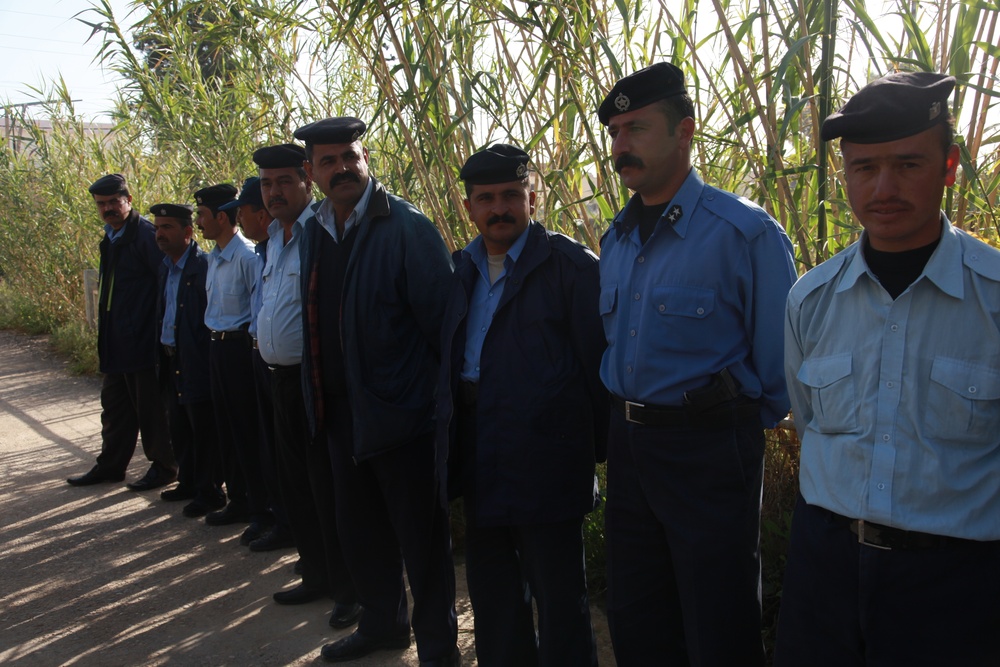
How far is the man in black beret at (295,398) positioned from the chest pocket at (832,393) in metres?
2.15

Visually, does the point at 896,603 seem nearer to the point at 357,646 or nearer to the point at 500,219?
the point at 500,219

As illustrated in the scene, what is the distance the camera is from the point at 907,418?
174 centimetres

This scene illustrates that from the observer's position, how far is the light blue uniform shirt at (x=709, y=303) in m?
2.25

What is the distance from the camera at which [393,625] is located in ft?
11.3

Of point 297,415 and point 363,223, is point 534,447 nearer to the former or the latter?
point 363,223

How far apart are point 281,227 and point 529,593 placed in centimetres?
201

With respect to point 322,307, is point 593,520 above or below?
below

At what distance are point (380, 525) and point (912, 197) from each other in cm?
242

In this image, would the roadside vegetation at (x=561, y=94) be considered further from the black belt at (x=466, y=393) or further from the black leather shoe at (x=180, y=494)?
the black leather shoe at (x=180, y=494)

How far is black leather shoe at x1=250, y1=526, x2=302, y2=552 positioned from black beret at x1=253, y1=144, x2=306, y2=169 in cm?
189

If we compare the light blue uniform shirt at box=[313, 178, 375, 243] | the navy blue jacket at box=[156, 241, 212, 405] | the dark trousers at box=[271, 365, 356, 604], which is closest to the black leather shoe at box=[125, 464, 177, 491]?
the navy blue jacket at box=[156, 241, 212, 405]

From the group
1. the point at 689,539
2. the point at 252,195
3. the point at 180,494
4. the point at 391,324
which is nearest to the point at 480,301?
the point at 391,324

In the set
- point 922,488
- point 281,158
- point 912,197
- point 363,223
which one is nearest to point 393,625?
point 363,223

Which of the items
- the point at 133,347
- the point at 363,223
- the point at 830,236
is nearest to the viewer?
the point at 830,236
